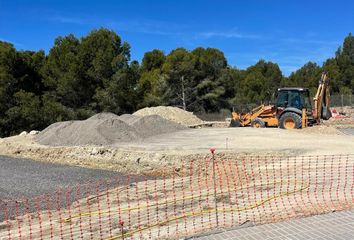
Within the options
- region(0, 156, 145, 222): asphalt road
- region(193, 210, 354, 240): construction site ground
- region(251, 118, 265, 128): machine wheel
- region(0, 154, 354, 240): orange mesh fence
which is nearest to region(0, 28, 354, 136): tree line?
region(251, 118, 265, 128): machine wheel

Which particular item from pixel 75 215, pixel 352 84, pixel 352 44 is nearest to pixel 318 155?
pixel 75 215

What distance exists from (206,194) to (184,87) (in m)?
32.2

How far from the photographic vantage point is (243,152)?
1504cm

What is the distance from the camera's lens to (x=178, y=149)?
16625mm

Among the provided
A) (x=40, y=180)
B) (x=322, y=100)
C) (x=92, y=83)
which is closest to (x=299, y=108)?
(x=322, y=100)

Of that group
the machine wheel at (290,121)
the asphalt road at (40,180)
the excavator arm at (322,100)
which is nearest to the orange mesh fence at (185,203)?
the asphalt road at (40,180)

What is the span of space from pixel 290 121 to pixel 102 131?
9.58m

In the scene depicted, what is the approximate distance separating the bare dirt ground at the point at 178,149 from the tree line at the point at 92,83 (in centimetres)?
1041

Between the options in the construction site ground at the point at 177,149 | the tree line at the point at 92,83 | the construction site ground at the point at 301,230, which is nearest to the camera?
the construction site ground at the point at 301,230

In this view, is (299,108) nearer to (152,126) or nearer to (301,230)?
(152,126)

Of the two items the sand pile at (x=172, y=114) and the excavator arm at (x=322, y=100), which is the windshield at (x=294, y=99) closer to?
the excavator arm at (x=322, y=100)

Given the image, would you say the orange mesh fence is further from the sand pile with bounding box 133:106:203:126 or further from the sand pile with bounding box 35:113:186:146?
the sand pile with bounding box 133:106:203:126

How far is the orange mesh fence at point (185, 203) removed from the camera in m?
6.98

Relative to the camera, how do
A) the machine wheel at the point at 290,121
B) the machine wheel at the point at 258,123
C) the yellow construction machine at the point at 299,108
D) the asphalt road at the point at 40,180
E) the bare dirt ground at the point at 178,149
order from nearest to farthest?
the asphalt road at the point at 40,180 < the bare dirt ground at the point at 178,149 < the machine wheel at the point at 290,121 < the yellow construction machine at the point at 299,108 < the machine wheel at the point at 258,123
